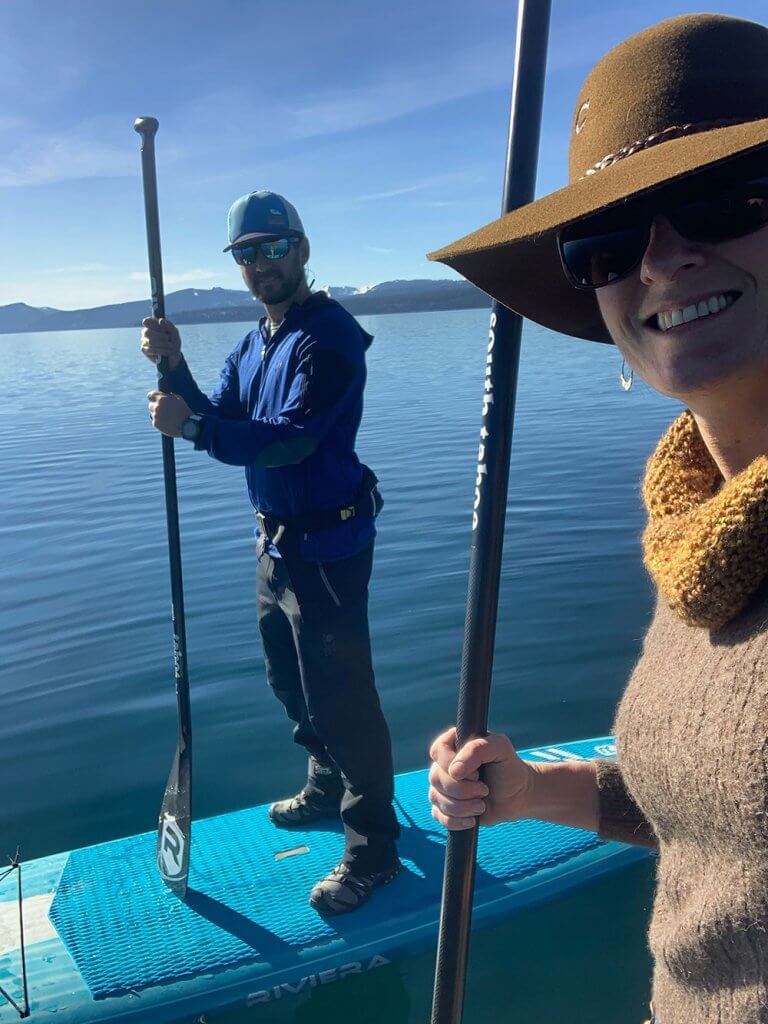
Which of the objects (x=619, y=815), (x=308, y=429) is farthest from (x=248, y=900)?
(x=619, y=815)

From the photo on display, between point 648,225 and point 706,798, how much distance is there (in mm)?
728

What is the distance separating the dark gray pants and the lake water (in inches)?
22.0

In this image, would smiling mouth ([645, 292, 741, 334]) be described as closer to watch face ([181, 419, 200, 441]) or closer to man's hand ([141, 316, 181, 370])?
watch face ([181, 419, 200, 441])

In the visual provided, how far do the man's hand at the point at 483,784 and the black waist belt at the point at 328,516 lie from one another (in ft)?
6.41

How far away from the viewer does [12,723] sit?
5824 millimetres

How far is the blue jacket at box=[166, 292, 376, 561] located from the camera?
11.1 feet

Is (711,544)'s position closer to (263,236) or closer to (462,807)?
(462,807)

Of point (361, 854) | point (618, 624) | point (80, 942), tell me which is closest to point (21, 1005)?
point (80, 942)

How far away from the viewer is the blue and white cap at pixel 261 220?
11.8 ft

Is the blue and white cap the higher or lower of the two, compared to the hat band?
higher

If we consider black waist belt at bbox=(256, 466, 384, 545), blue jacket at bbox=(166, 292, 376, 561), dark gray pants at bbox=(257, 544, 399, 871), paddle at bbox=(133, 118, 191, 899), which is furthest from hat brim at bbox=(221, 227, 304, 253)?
dark gray pants at bbox=(257, 544, 399, 871)

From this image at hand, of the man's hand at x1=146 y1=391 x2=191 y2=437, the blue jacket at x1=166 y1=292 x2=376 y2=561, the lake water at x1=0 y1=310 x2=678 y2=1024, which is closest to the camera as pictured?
the blue jacket at x1=166 y1=292 x2=376 y2=561

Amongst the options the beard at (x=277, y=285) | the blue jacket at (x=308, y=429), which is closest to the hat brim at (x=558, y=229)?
the blue jacket at (x=308, y=429)

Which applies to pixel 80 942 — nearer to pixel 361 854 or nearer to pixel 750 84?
pixel 361 854
